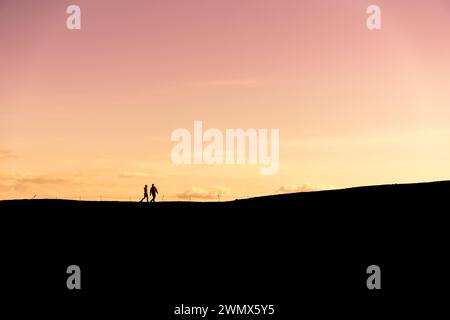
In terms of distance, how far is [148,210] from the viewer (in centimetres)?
3412

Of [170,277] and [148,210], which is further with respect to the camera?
[148,210]

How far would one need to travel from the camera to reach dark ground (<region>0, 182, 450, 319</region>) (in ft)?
77.5

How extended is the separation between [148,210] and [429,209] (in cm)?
1365

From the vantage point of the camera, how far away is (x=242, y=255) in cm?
2706

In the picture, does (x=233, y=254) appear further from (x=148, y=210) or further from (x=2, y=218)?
(x=2, y=218)

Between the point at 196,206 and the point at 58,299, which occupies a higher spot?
the point at 196,206

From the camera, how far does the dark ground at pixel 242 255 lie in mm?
23609
